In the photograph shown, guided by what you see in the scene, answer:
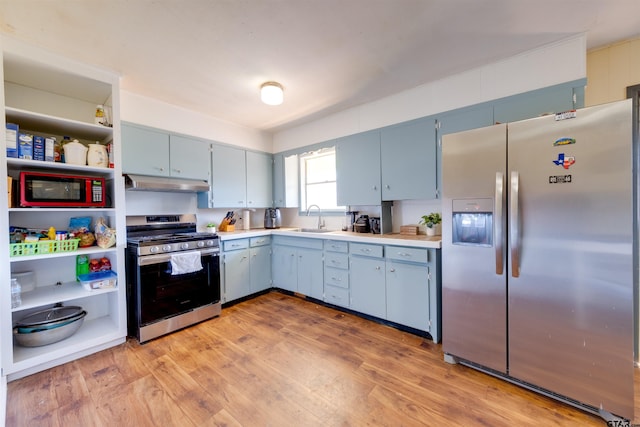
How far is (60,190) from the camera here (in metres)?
2.10

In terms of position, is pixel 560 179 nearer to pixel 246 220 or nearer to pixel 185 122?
pixel 246 220

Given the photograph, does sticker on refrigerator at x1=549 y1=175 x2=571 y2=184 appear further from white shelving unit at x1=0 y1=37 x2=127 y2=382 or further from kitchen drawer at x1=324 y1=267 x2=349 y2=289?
white shelving unit at x1=0 y1=37 x2=127 y2=382

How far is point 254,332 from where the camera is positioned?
250 cm

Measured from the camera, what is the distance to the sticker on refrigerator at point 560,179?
148 centimetres

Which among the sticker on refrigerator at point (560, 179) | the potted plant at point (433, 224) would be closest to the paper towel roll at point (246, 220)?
the potted plant at point (433, 224)

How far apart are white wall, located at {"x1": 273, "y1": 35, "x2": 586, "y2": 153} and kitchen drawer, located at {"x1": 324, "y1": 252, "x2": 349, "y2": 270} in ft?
5.09

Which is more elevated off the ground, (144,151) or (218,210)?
(144,151)

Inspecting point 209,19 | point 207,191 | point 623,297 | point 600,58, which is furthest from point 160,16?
point 600,58

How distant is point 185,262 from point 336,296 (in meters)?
1.69

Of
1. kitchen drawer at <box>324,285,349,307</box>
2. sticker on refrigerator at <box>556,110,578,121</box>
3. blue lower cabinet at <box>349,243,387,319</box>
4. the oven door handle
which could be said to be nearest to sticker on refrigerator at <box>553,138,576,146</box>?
sticker on refrigerator at <box>556,110,578,121</box>

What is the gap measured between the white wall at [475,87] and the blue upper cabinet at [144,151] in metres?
1.98

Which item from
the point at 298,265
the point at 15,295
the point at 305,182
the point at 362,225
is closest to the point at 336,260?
the point at 362,225

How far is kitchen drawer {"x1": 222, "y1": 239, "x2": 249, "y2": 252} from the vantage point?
3.06 m

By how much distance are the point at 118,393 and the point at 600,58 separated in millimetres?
4417
